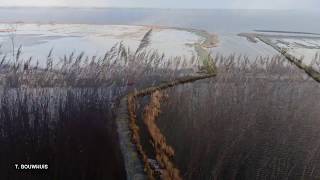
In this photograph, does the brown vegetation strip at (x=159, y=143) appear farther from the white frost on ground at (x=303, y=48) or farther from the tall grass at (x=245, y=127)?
the white frost on ground at (x=303, y=48)

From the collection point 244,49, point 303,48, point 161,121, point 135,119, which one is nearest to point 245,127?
point 161,121

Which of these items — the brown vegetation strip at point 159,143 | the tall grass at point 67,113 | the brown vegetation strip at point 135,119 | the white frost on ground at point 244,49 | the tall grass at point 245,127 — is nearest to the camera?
the brown vegetation strip at point 159,143

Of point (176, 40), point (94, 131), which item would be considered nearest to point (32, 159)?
point (94, 131)

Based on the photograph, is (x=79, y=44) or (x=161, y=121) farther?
(x=79, y=44)

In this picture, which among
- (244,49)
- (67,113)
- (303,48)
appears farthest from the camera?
(303,48)

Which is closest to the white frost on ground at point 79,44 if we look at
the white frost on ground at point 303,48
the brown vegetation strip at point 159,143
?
the white frost on ground at point 303,48

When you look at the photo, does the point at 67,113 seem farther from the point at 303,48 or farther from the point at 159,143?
the point at 303,48

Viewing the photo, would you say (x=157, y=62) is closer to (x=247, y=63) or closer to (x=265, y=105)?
(x=247, y=63)

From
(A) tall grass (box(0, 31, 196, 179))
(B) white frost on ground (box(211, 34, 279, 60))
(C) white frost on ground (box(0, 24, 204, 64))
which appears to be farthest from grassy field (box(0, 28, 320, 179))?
(B) white frost on ground (box(211, 34, 279, 60))

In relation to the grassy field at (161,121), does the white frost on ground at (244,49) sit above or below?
above
